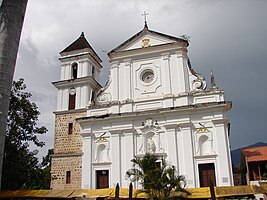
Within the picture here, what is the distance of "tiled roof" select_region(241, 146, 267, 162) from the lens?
78.4 feet

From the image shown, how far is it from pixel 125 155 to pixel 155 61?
7778mm

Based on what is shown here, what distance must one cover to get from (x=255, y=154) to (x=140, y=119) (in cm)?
972

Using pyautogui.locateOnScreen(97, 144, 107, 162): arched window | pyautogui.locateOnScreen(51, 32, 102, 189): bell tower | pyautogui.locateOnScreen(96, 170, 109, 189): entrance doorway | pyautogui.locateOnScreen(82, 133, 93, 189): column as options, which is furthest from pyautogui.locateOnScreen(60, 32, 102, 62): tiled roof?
pyautogui.locateOnScreen(96, 170, 109, 189): entrance doorway

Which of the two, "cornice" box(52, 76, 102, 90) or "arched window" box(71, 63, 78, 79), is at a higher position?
"arched window" box(71, 63, 78, 79)

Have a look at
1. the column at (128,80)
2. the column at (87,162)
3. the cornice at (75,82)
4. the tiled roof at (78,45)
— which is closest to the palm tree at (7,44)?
the column at (87,162)

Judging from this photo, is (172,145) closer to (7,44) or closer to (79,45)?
(79,45)

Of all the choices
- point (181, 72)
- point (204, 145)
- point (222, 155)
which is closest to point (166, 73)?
point (181, 72)

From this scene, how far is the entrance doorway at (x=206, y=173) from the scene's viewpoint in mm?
21547

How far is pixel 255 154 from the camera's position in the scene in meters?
25.0

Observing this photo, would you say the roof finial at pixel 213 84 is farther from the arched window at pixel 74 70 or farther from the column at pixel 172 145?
the arched window at pixel 74 70

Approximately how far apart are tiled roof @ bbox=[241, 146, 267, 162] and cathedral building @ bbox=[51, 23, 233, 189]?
374 centimetres

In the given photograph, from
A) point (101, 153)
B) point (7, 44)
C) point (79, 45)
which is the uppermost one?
point (79, 45)

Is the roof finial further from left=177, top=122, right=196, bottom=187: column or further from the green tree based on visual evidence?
the green tree

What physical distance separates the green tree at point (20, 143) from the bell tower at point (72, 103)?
5.53 metres
